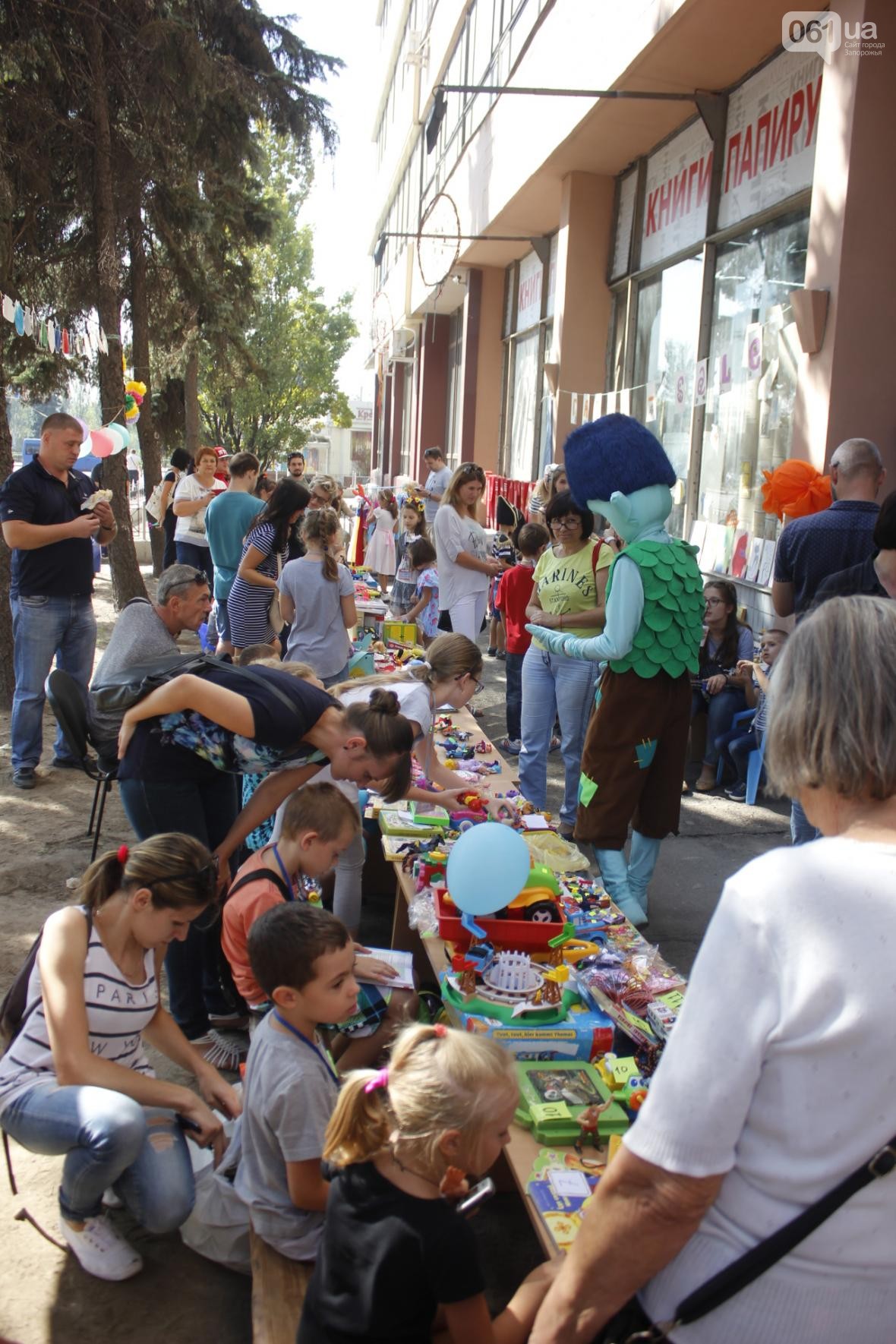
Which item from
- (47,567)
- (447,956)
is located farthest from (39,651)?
(447,956)

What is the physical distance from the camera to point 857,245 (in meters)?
5.78

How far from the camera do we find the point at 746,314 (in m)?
7.84

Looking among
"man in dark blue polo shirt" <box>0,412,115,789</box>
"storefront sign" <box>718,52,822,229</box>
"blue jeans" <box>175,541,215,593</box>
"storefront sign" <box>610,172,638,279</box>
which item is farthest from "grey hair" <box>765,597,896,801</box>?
"storefront sign" <box>610,172,638,279</box>

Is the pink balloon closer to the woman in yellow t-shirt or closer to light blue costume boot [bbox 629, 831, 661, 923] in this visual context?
the woman in yellow t-shirt

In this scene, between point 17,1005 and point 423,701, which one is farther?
point 423,701

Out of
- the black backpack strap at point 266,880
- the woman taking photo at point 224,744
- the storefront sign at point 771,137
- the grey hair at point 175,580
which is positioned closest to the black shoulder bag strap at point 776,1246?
A: the black backpack strap at point 266,880

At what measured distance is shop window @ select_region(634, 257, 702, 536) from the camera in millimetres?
8898

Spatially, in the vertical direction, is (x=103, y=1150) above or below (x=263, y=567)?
below

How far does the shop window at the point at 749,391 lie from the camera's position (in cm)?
708

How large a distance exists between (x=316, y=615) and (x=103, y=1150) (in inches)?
143

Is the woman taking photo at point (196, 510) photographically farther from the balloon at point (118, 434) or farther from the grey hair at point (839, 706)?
the grey hair at point (839, 706)

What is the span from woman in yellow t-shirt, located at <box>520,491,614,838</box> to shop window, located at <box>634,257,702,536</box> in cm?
326

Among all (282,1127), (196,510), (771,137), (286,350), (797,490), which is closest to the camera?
(282,1127)

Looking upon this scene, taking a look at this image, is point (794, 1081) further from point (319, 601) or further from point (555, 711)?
point (319, 601)
